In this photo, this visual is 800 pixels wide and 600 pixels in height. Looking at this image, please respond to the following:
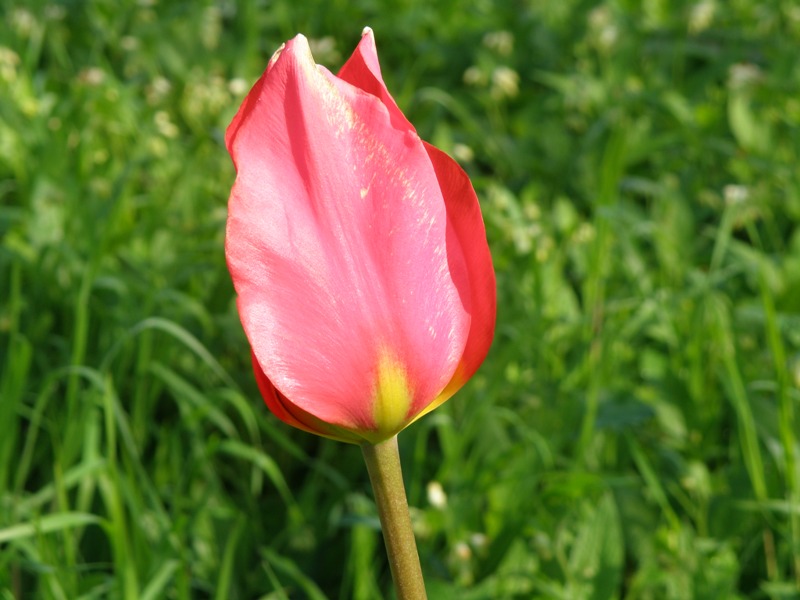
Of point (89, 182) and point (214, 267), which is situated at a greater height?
point (89, 182)

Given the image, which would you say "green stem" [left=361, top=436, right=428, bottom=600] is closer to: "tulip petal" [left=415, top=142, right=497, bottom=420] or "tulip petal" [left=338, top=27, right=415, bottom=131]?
"tulip petal" [left=415, top=142, right=497, bottom=420]

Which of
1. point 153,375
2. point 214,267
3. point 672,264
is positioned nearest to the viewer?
point 153,375

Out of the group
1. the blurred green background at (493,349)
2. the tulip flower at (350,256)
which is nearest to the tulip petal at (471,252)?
the tulip flower at (350,256)

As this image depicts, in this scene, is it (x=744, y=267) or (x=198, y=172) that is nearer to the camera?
(x=744, y=267)

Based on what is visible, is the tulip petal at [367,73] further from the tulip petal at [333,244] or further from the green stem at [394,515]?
the green stem at [394,515]

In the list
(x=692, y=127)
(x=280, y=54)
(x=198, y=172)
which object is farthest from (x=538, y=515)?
(x=692, y=127)

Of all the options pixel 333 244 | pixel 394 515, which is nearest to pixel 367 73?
A: pixel 333 244

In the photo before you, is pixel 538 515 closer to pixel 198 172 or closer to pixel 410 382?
pixel 410 382

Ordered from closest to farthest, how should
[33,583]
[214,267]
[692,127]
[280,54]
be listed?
[280,54]
[33,583]
[214,267]
[692,127]
